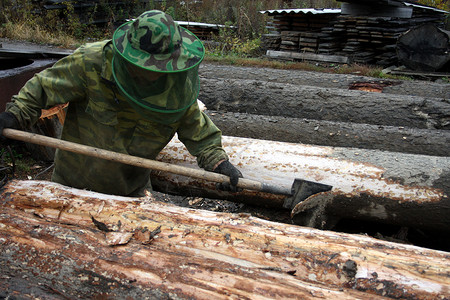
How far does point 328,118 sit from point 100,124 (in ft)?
8.64

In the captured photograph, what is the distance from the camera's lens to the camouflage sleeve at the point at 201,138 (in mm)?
2803

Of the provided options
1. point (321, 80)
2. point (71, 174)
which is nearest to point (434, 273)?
point (71, 174)

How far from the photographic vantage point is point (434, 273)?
1865mm

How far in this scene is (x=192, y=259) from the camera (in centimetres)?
194

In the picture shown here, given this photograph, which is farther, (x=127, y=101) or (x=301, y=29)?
(x=301, y=29)

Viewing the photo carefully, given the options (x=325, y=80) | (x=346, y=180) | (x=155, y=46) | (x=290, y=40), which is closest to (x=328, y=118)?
(x=325, y=80)

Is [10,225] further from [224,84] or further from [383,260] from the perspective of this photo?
[224,84]

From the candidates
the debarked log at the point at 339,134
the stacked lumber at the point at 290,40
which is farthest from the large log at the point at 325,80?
the stacked lumber at the point at 290,40

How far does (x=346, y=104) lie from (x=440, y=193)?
1928 mm

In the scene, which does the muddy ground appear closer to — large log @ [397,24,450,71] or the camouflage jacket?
the camouflage jacket

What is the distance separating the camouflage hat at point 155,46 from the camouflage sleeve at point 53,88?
19.3 inches

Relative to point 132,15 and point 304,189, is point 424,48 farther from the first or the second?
point 132,15

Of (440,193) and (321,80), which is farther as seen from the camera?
(321,80)

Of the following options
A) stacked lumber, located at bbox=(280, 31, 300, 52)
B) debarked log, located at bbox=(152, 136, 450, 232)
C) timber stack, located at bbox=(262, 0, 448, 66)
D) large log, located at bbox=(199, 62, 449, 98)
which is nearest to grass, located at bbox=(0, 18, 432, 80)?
timber stack, located at bbox=(262, 0, 448, 66)
